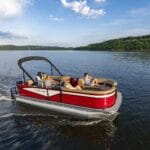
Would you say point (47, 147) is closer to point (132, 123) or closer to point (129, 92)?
point (132, 123)

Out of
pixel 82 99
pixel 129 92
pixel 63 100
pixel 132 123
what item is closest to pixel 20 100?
pixel 63 100

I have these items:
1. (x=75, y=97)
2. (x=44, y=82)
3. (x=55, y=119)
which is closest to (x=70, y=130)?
(x=55, y=119)

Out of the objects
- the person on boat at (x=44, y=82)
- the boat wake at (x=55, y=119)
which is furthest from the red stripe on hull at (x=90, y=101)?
the person on boat at (x=44, y=82)

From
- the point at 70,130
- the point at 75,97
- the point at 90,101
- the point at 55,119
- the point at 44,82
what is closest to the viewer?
the point at 70,130

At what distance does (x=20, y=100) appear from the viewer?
16734 millimetres

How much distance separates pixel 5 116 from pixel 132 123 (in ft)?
25.0

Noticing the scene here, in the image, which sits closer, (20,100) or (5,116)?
(5,116)

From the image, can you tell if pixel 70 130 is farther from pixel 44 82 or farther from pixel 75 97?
pixel 44 82

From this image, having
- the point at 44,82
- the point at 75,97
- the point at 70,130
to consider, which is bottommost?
the point at 70,130

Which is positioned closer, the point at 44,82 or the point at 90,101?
the point at 90,101

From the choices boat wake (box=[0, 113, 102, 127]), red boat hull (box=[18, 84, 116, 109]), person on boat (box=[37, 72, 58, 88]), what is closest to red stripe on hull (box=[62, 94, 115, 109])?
red boat hull (box=[18, 84, 116, 109])

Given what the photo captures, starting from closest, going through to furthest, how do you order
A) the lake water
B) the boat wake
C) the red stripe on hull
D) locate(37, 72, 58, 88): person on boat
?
the lake water < the red stripe on hull < the boat wake < locate(37, 72, 58, 88): person on boat

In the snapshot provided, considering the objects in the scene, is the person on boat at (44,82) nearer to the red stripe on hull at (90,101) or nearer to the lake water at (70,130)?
the red stripe on hull at (90,101)

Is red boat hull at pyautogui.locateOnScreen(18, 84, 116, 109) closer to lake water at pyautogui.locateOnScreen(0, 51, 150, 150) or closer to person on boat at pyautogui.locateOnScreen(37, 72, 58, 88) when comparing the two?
person on boat at pyautogui.locateOnScreen(37, 72, 58, 88)
